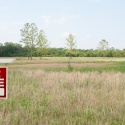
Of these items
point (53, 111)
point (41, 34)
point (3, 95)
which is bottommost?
point (53, 111)

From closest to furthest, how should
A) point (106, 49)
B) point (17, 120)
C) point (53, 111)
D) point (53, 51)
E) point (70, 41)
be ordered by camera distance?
1. point (17, 120)
2. point (53, 111)
3. point (70, 41)
4. point (106, 49)
5. point (53, 51)

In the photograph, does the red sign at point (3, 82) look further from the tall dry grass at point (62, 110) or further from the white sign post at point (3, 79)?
the tall dry grass at point (62, 110)

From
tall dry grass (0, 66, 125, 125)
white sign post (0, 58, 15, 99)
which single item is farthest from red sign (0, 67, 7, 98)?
tall dry grass (0, 66, 125, 125)

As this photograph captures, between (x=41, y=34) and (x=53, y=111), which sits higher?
(x=41, y=34)

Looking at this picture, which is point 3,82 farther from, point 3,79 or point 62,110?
point 62,110

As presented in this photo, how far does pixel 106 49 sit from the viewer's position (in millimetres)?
90000

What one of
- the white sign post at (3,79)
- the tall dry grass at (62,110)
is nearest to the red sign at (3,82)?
the white sign post at (3,79)

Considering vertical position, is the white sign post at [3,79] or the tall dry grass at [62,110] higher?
the white sign post at [3,79]

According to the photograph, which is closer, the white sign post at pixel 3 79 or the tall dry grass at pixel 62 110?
the white sign post at pixel 3 79

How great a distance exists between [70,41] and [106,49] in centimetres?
2510

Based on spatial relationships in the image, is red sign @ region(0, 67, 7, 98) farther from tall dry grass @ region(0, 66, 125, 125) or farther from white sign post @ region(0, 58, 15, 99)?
tall dry grass @ region(0, 66, 125, 125)

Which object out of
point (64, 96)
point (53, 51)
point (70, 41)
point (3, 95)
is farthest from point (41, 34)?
point (3, 95)

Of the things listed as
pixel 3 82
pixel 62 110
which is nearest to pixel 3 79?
pixel 3 82

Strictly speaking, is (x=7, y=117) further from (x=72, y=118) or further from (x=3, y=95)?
(x=3, y=95)
